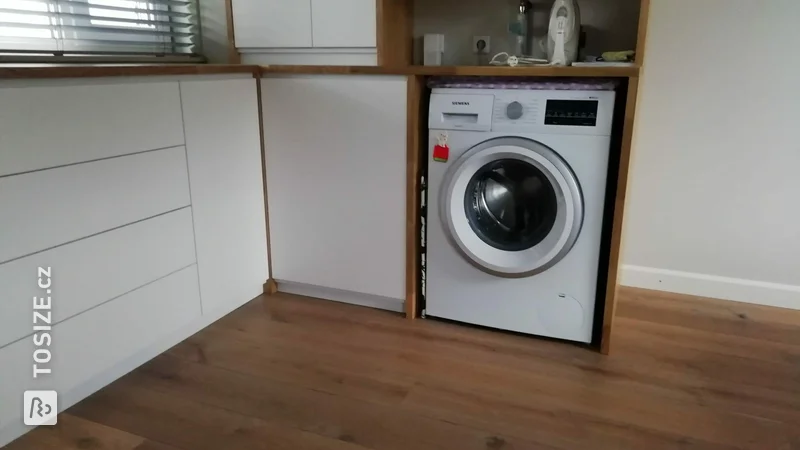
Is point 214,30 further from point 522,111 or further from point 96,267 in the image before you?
point 522,111

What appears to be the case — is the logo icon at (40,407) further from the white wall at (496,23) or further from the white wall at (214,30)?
the white wall at (496,23)

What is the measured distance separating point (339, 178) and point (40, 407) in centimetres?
121

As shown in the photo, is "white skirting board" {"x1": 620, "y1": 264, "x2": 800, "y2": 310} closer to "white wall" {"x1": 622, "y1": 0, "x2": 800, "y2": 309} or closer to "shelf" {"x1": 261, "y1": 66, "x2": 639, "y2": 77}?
"white wall" {"x1": 622, "y1": 0, "x2": 800, "y2": 309}

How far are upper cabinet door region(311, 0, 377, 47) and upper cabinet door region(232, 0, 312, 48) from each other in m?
0.04

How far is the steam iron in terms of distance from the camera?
209 centimetres

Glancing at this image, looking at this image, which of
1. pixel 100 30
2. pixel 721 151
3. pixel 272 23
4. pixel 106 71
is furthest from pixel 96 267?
pixel 721 151

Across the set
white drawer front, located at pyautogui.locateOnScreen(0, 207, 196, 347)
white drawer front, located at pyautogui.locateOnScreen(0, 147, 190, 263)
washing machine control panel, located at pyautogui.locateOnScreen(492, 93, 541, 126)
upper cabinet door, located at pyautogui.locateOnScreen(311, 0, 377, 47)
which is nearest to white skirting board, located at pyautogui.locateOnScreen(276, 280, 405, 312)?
white drawer front, located at pyautogui.locateOnScreen(0, 207, 196, 347)

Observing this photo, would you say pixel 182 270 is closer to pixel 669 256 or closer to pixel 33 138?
pixel 33 138

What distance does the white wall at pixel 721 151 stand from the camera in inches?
88.0

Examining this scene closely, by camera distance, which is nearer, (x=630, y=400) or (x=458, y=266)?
(x=630, y=400)

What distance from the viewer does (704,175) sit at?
2.41 meters

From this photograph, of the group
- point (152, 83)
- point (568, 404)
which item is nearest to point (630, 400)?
point (568, 404)

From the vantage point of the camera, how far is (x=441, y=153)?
2.11 m

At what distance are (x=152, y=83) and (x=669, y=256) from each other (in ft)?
6.97
